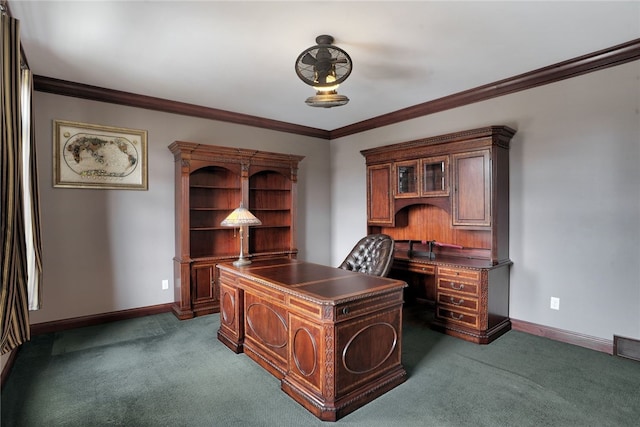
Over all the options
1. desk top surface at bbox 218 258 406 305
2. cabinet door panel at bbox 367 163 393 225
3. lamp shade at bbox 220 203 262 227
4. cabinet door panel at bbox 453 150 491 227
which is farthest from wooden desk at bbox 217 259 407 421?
cabinet door panel at bbox 367 163 393 225

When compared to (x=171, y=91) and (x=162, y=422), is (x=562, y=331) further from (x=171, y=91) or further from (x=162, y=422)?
(x=171, y=91)

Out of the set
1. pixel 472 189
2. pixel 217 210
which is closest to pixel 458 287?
pixel 472 189

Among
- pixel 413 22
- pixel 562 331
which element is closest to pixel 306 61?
pixel 413 22

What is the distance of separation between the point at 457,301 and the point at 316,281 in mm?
1685

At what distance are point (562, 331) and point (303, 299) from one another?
2.69m

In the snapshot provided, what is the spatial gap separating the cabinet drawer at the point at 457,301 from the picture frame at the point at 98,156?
3580 mm

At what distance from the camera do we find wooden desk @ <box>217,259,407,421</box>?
209 cm

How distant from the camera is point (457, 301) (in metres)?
3.44

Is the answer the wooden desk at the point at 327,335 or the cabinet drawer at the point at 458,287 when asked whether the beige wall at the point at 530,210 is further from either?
the wooden desk at the point at 327,335

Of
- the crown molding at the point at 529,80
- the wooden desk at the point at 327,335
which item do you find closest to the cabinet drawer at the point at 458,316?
the wooden desk at the point at 327,335

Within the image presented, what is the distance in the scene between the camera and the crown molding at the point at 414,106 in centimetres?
301

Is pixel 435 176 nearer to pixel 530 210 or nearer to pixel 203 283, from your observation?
pixel 530 210

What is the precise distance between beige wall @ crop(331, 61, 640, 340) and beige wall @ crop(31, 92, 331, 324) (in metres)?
3.70

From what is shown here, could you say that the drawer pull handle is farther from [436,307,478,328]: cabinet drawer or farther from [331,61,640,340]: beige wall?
[331,61,640,340]: beige wall
